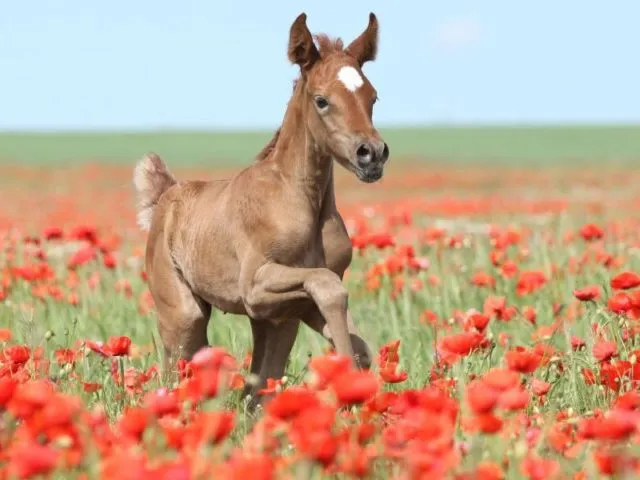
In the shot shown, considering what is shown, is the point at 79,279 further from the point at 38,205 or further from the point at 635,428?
the point at 38,205

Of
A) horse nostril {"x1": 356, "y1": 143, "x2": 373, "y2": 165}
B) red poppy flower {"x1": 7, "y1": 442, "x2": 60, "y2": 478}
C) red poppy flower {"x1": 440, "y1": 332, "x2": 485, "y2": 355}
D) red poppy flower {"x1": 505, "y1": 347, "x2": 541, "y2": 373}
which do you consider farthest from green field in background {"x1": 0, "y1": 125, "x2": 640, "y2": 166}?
red poppy flower {"x1": 7, "y1": 442, "x2": 60, "y2": 478}

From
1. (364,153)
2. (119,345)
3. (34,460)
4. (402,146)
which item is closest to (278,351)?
(119,345)

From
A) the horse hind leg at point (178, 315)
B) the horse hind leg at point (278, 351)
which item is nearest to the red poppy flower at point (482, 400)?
the horse hind leg at point (278, 351)

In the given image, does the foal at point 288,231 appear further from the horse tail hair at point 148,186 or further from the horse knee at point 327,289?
Result: the horse tail hair at point 148,186

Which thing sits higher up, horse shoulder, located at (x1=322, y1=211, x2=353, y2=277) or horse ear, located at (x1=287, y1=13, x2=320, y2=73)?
horse ear, located at (x1=287, y1=13, x2=320, y2=73)

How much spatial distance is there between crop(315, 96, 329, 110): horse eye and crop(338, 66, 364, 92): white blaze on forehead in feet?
0.39

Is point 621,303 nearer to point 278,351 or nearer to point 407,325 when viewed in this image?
point 278,351

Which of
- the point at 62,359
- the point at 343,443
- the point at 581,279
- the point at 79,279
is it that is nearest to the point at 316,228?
the point at 62,359

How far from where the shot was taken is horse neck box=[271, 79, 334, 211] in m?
5.46

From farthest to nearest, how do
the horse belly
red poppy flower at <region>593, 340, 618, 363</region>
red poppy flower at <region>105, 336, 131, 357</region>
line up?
the horse belly
red poppy flower at <region>105, 336, 131, 357</region>
red poppy flower at <region>593, 340, 618, 363</region>

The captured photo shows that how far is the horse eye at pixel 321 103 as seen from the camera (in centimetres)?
518

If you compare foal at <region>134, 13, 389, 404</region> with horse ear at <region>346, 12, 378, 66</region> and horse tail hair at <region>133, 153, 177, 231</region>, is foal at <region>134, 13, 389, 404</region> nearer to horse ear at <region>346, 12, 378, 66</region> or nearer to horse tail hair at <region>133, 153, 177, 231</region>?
horse ear at <region>346, 12, 378, 66</region>

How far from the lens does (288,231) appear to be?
5.34 m

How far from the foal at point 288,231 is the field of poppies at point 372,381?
22 centimetres
